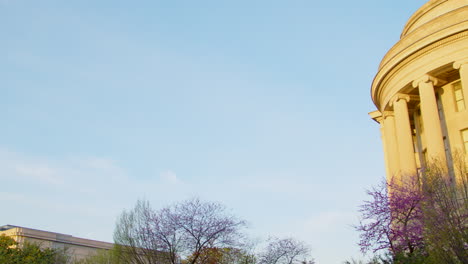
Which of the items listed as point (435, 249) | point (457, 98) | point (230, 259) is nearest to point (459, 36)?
point (457, 98)

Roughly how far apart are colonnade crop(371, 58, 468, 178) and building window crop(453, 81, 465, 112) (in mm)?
870

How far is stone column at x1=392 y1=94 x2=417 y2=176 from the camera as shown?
31.5 meters

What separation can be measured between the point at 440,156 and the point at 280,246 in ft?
99.8

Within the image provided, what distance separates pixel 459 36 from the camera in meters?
30.3

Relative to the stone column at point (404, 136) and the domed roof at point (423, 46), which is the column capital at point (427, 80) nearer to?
the domed roof at point (423, 46)

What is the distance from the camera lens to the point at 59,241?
6906 centimetres

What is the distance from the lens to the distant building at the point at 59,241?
64.0m

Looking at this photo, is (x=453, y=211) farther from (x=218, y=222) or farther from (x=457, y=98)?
(x=218, y=222)

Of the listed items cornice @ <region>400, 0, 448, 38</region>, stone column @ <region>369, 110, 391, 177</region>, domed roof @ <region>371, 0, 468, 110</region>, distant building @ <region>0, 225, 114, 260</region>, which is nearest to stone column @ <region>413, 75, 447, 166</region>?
domed roof @ <region>371, 0, 468, 110</region>

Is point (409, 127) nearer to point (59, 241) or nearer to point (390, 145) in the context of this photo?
point (390, 145)

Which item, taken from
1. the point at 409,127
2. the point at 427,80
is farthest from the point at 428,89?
the point at 409,127

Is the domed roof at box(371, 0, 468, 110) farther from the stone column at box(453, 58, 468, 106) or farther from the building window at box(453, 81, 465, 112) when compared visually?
the building window at box(453, 81, 465, 112)

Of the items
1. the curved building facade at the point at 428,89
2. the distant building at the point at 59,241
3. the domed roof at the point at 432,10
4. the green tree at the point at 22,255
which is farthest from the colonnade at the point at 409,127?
the distant building at the point at 59,241

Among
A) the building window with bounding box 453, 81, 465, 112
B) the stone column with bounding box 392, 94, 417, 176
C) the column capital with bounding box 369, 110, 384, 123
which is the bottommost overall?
the stone column with bounding box 392, 94, 417, 176
